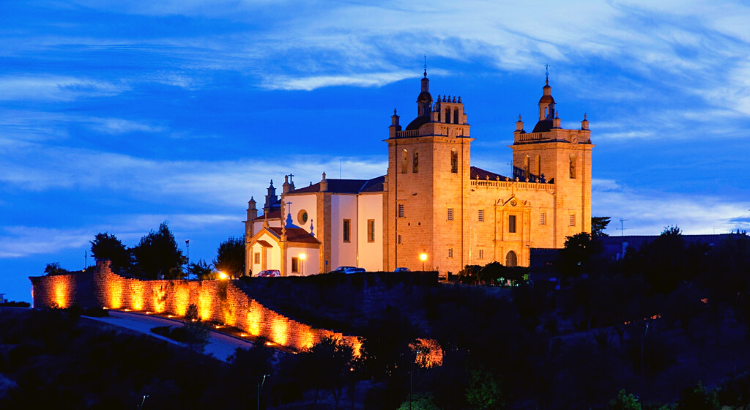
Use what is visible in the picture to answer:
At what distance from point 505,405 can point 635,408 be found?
7.25 meters

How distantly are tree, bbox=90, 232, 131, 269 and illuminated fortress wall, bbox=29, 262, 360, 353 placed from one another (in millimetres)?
5624

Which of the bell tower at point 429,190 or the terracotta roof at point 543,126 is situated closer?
the bell tower at point 429,190

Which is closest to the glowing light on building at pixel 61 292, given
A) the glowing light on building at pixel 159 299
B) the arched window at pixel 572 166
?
the glowing light on building at pixel 159 299

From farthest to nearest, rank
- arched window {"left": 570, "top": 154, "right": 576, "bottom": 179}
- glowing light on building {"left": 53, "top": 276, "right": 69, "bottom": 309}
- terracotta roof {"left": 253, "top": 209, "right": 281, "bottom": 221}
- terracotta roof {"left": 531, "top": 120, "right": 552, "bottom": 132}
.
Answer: terracotta roof {"left": 253, "top": 209, "right": 281, "bottom": 221}, terracotta roof {"left": 531, "top": 120, "right": 552, "bottom": 132}, arched window {"left": 570, "top": 154, "right": 576, "bottom": 179}, glowing light on building {"left": 53, "top": 276, "right": 69, "bottom": 309}

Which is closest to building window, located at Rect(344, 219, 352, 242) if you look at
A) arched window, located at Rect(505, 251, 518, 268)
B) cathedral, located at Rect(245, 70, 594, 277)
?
cathedral, located at Rect(245, 70, 594, 277)

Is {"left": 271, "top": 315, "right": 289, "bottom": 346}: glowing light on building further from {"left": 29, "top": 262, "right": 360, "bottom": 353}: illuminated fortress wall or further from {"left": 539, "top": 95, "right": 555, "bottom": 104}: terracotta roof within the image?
{"left": 539, "top": 95, "right": 555, "bottom": 104}: terracotta roof

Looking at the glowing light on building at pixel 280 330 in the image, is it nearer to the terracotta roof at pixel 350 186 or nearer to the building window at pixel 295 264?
the building window at pixel 295 264

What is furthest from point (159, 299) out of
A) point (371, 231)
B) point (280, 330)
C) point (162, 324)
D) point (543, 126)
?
point (543, 126)

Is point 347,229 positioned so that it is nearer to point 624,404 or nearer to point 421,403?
point 421,403

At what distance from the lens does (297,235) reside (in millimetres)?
73000

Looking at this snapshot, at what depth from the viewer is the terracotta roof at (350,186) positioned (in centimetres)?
7456

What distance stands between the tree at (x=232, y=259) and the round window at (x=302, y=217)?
25.4 ft

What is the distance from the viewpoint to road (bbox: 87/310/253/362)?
52250mm

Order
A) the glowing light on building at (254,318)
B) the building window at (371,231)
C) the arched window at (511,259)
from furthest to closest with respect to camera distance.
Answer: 1. the arched window at (511,259)
2. the building window at (371,231)
3. the glowing light on building at (254,318)
